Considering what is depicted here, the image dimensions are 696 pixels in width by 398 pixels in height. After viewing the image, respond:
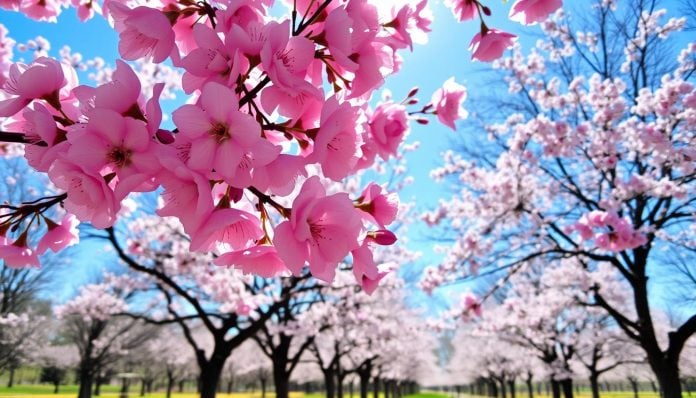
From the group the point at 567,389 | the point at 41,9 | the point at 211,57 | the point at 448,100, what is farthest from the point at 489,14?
the point at 567,389

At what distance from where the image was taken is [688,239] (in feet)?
26.9

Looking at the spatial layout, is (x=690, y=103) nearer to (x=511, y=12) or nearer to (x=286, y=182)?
(x=511, y=12)

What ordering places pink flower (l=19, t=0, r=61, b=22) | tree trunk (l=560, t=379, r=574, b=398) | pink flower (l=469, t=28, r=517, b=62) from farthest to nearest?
1. tree trunk (l=560, t=379, r=574, b=398)
2. pink flower (l=19, t=0, r=61, b=22)
3. pink flower (l=469, t=28, r=517, b=62)

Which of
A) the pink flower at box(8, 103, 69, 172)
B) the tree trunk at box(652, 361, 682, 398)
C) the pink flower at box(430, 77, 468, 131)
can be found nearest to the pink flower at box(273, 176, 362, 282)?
the pink flower at box(8, 103, 69, 172)

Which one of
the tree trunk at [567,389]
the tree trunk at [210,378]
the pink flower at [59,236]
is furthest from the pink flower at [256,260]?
the tree trunk at [567,389]

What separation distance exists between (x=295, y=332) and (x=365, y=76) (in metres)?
12.5

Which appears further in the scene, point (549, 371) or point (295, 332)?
point (549, 371)

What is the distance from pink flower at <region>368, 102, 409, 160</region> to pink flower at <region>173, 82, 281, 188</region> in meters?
0.62

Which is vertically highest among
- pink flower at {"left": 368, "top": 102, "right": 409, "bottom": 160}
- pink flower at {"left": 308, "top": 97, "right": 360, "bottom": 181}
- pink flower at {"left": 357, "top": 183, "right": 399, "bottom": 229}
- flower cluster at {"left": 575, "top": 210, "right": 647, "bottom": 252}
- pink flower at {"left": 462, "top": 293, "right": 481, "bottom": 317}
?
flower cluster at {"left": 575, "top": 210, "right": 647, "bottom": 252}

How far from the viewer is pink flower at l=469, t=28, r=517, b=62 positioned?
1.52m

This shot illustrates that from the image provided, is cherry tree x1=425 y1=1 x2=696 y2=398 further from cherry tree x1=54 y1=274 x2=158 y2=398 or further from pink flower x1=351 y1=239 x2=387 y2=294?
cherry tree x1=54 y1=274 x2=158 y2=398

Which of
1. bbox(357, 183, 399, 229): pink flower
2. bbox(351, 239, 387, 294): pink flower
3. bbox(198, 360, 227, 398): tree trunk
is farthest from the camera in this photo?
bbox(198, 360, 227, 398): tree trunk

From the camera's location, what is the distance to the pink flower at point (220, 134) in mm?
806

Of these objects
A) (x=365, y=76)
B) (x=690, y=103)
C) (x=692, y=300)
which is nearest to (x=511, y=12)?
(x=365, y=76)
